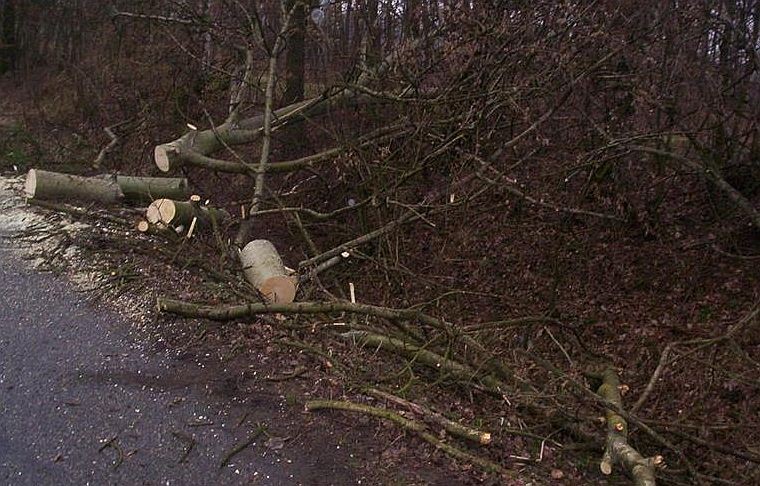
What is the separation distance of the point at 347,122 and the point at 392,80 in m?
0.99

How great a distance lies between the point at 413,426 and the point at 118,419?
1.64 meters

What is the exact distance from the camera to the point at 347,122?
9602 millimetres

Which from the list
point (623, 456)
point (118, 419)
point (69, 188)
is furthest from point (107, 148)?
point (623, 456)

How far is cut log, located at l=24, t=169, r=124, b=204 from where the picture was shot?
824 centimetres

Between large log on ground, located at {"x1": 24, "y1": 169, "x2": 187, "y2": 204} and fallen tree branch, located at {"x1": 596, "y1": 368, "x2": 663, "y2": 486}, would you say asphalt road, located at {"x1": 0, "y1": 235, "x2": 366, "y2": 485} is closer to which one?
fallen tree branch, located at {"x1": 596, "y1": 368, "x2": 663, "y2": 486}

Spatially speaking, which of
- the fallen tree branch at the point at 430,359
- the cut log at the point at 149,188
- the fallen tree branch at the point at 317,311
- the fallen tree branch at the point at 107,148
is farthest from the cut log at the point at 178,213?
the fallen tree branch at the point at 107,148

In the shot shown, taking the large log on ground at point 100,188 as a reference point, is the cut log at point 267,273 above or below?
below

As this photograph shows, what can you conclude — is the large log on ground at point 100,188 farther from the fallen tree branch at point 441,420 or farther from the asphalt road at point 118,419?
the fallen tree branch at point 441,420

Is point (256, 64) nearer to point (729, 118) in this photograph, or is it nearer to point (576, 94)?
point (576, 94)

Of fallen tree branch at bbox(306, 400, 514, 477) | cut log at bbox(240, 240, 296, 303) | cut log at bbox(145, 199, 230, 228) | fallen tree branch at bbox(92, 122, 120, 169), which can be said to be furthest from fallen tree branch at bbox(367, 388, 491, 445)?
fallen tree branch at bbox(92, 122, 120, 169)

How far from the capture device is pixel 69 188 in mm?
8406

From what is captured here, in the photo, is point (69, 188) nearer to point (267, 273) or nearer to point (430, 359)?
point (267, 273)

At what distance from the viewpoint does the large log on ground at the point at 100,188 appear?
326 inches

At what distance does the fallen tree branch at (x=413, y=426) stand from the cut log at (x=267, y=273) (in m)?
1.57
